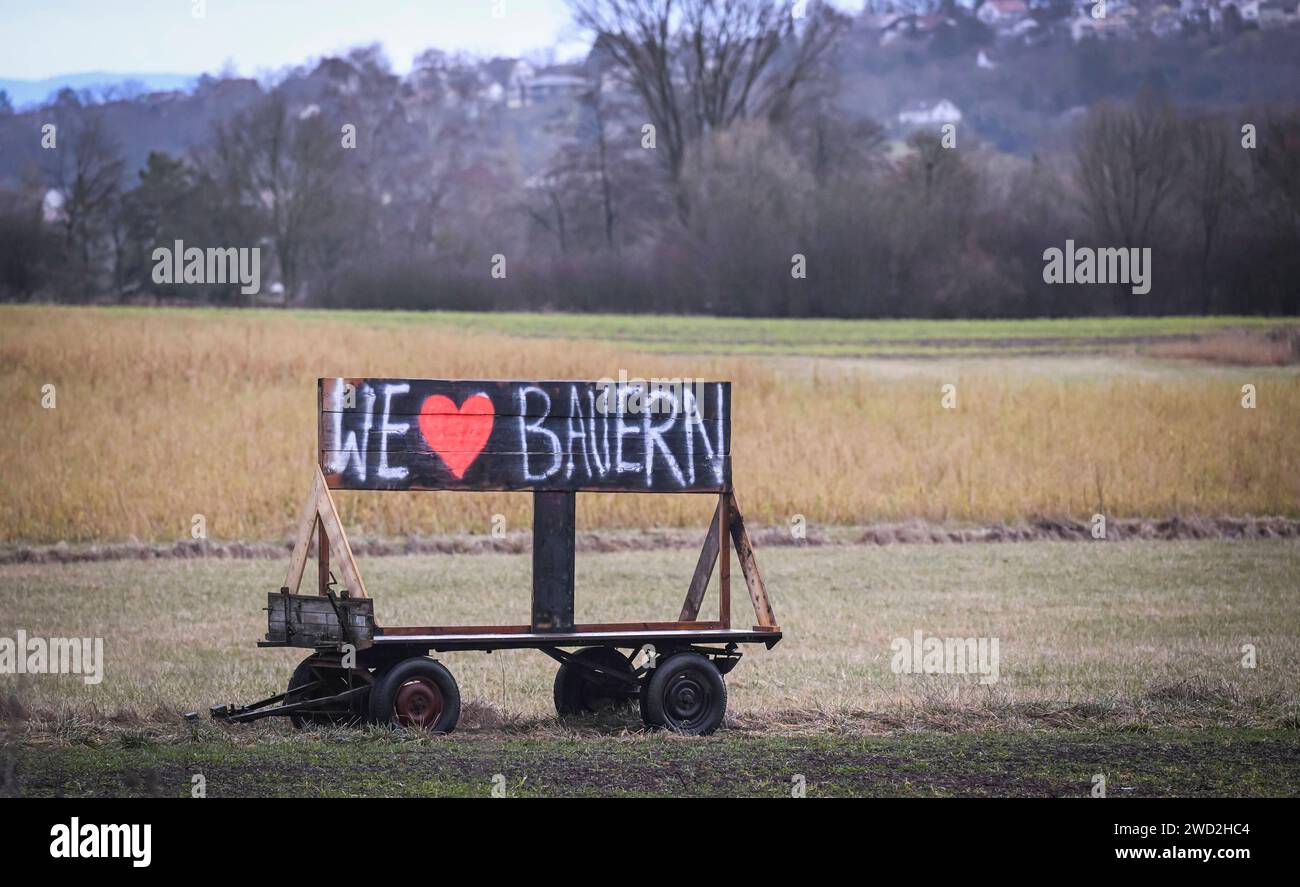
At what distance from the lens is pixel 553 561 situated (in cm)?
1068

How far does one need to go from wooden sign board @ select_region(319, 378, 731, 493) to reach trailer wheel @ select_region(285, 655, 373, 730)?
1.18m

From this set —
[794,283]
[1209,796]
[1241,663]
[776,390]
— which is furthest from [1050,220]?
[1209,796]

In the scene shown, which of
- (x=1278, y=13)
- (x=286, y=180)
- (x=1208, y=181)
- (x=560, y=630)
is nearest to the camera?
(x=560, y=630)

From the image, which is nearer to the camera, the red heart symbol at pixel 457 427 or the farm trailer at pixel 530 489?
the farm trailer at pixel 530 489

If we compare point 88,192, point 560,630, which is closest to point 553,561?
point 560,630

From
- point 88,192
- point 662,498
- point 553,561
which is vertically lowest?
point 553,561

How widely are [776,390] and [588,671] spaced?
23508 mm

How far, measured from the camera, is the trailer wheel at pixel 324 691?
33.8ft

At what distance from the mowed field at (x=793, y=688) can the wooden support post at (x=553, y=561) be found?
76 centimetres

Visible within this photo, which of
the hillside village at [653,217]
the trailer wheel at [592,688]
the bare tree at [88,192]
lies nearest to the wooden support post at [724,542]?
the trailer wheel at [592,688]

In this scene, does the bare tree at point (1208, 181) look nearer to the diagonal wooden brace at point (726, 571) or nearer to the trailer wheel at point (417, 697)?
the diagonal wooden brace at point (726, 571)

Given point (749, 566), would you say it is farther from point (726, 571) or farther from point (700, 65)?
point (700, 65)

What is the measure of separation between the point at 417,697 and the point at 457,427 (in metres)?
1.78
